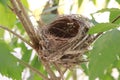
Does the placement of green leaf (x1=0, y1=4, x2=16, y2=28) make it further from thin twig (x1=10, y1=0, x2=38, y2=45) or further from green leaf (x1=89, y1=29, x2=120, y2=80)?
green leaf (x1=89, y1=29, x2=120, y2=80)

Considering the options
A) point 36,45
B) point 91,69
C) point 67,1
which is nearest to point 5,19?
point 36,45

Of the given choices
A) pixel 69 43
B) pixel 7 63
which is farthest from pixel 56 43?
pixel 7 63

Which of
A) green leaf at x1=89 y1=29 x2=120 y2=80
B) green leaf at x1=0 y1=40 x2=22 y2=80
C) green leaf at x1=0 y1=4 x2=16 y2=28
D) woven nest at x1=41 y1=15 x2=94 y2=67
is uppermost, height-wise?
green leaf at x1=0 y1=4 x2=16 y2=28

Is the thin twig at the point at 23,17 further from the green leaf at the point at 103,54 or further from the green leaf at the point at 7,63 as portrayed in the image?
the green leaf at the point at 103,54

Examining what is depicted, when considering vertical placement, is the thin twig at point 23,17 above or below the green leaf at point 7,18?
below

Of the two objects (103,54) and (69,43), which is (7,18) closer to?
(69,43)

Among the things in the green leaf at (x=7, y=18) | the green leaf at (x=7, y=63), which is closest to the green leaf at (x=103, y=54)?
the green leaf at (x=7, y=63)

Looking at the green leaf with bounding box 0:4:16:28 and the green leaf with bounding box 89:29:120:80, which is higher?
the green leaf with bounding box 0:4:16:28

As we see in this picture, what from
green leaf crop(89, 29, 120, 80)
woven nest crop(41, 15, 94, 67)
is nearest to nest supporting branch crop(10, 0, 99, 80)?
woven nest crop(41, 15, 94, 67)
